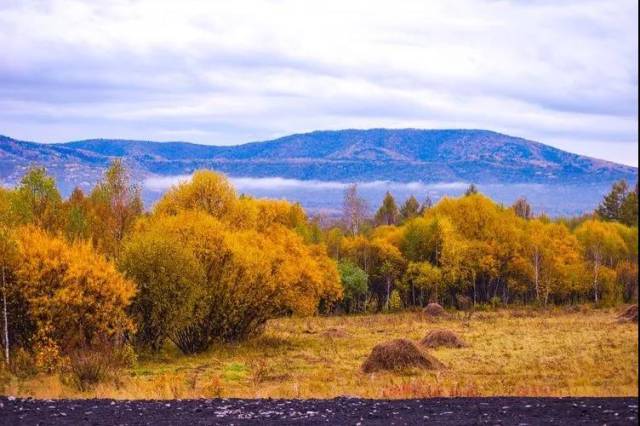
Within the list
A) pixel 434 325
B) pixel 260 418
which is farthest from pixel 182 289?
pixel 434 325

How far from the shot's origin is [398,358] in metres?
35.5

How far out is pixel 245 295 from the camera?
47.0 metres

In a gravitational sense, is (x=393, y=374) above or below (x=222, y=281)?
below

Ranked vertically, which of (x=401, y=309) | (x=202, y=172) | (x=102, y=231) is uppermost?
(x=202, y=172)

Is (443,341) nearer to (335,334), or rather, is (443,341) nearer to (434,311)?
(335,334)

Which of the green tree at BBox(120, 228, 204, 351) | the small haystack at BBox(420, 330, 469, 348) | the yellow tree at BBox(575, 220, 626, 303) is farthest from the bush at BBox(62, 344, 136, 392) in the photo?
the yellow tree at BBox(575, 220, 626, 303)

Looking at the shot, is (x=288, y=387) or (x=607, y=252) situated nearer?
(x=288, y=387)

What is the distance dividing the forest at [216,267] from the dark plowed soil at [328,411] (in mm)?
7299

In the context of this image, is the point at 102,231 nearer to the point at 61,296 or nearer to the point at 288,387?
the point at 61,296

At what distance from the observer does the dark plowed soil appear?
58.2 feet

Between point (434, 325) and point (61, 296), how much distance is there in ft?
120

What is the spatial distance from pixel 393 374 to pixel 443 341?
11752 millimetres

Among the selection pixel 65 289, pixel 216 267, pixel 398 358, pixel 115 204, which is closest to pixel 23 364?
pixel 65 289

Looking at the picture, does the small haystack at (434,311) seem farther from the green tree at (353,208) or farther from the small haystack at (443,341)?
the green tree at (353,208)
